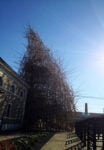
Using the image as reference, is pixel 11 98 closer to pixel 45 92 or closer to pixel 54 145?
pixel 45 92

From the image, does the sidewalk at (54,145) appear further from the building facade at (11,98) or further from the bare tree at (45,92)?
the bare tree at (45,92)

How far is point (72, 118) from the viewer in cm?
3731

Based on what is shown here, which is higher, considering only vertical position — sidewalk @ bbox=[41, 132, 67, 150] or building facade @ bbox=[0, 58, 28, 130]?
building facade @ bbox=[0, 58, 28, 130]

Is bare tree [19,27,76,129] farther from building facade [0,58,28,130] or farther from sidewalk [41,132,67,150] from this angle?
sidewalk [41,132,67,150]

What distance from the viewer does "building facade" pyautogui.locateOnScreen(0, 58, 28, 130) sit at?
82.7 feet

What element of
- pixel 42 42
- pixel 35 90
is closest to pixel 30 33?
pixel 42 42

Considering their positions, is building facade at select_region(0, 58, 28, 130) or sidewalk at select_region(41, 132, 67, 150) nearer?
sidewalk at select_region(41, 132, 67, 150)

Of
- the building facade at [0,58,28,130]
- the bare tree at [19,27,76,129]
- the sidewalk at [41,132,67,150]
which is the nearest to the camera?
the sidewalk at [41,132,67,150]

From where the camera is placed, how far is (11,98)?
2797 centimetres

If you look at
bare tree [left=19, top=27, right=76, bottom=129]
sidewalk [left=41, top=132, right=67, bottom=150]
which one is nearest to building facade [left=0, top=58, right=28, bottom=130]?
bare tree [left=19, top=27, right=76, bottom=129]

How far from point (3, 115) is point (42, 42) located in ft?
60.4

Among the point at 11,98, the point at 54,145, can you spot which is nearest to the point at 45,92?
the point at 11,98

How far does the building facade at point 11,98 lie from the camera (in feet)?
82.7

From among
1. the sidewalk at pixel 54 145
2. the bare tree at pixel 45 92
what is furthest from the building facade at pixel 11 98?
the sidewalk at pixel 54 145
